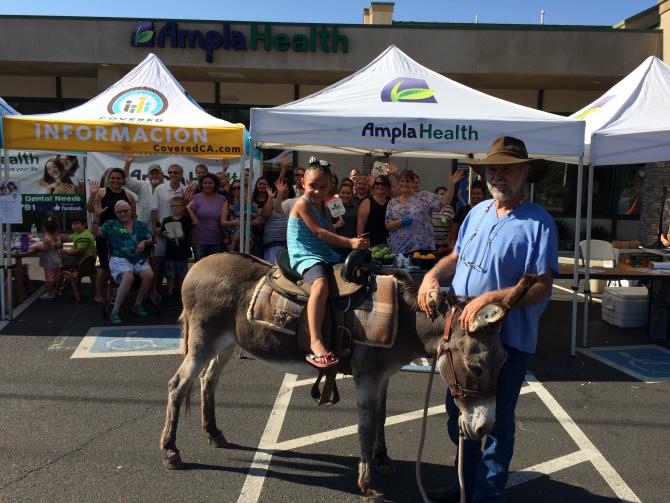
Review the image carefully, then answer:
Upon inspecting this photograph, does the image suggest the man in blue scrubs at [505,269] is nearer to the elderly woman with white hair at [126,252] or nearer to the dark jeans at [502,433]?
the dark jeans at [502,433]

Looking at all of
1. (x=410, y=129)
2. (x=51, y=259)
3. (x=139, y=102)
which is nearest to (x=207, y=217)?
(x=139, y=102)

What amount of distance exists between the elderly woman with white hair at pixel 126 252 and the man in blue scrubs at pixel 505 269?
5569 mm

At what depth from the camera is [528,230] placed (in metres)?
2.79

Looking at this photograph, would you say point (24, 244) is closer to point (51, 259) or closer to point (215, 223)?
point (51, 259)

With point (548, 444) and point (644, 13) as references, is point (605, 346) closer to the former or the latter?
point (548, 444)

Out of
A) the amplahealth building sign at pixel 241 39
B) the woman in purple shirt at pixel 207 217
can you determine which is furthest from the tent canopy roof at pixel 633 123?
the amplahealth building sign at pixel 241 39

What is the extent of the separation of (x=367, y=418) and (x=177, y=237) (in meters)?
5.69

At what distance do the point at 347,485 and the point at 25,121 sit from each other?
19.4 feet

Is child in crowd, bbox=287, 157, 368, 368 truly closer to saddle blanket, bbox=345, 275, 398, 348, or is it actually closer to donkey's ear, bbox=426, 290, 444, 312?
saddle blanket, bbox=345, 275, 398, 348

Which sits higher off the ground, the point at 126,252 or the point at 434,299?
the point at 434,299

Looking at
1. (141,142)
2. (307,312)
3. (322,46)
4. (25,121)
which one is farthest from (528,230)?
(322,46)

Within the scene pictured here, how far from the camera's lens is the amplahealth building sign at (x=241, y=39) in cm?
1459

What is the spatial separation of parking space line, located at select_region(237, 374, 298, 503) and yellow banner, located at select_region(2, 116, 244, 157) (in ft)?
10.6

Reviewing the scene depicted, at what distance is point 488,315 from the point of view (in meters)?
2.61
